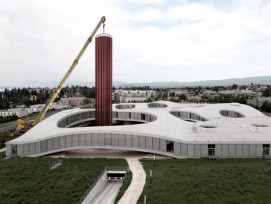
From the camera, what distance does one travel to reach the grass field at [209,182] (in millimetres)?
24953

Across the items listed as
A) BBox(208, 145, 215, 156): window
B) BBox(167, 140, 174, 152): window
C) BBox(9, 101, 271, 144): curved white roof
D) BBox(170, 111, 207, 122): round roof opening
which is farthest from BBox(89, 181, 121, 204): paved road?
BBox(170, 111, 207, 122): round roof opening

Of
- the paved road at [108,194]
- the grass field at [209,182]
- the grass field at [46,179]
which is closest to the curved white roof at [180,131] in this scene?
the grass field at [209,182]

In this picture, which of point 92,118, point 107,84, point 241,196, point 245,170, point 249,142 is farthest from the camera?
point 92,118

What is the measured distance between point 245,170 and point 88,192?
836 inches

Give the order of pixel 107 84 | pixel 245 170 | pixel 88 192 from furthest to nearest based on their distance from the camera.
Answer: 1. pixel 107 84
2. pixel 245 170
3. pixel 88 192

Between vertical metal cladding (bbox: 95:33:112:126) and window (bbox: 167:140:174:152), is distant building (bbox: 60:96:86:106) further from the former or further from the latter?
window (bbox: 167:140:174:152)

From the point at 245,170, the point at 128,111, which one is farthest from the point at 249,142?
the point at 128,111

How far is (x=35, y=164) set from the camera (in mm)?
36594

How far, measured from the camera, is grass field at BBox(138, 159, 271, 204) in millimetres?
24953

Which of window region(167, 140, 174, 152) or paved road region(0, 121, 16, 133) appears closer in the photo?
window region(167, 140, 174, 152)

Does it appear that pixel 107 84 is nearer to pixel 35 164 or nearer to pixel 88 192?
pixel 35 164

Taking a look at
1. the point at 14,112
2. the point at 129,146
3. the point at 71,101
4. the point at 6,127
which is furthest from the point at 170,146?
the point at 71,101

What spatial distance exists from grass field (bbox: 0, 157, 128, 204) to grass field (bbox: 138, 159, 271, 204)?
293 inches

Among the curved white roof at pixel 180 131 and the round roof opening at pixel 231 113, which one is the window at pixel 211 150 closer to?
the curved white roof at pixel 180 131
